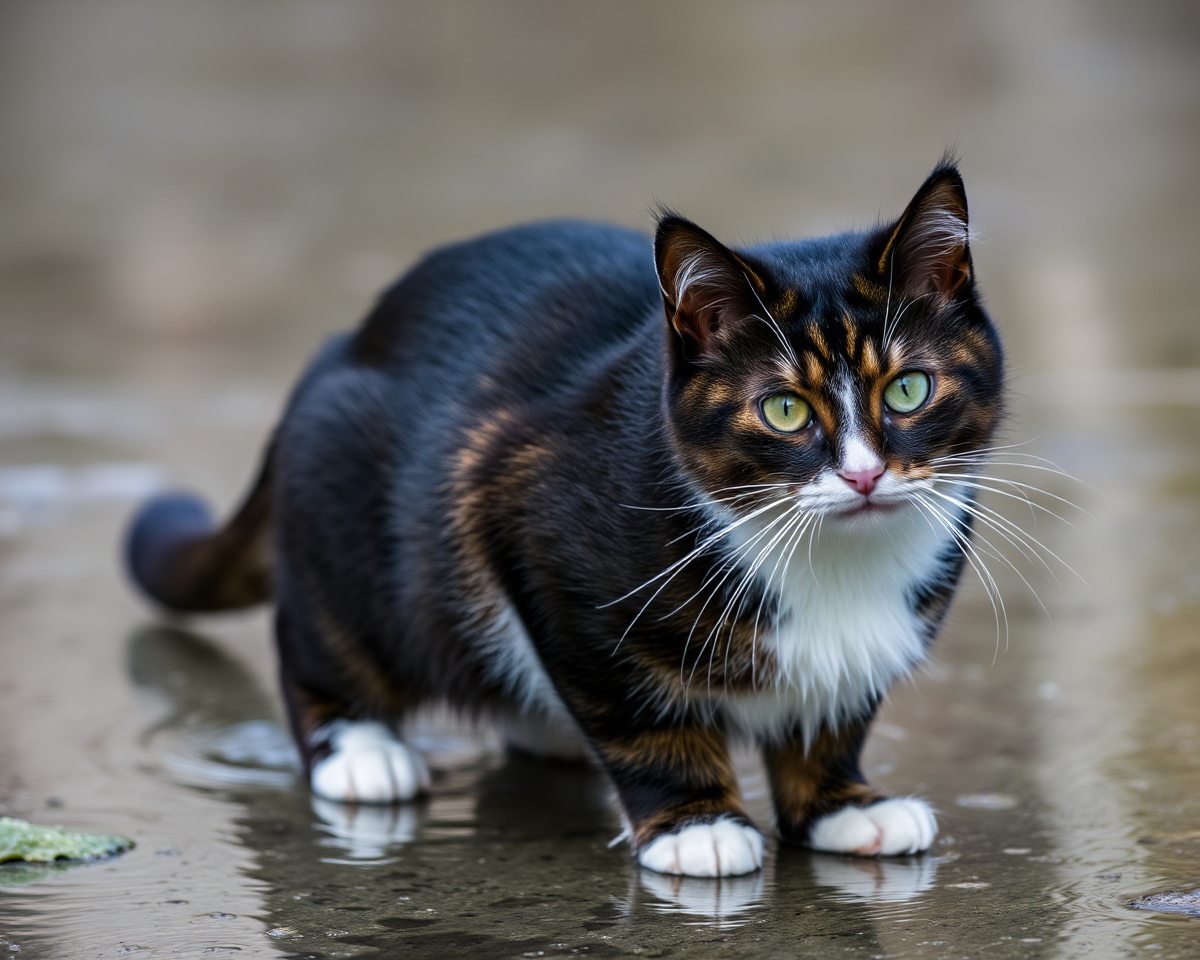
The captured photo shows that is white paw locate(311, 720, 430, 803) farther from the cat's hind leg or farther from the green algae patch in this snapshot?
the cat's hind leg

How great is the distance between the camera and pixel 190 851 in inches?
91.5

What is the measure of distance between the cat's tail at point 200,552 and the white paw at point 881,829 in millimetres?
1558

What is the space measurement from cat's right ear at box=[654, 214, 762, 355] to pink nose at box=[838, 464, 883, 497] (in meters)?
0.31

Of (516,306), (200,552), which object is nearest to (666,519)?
(516,306)

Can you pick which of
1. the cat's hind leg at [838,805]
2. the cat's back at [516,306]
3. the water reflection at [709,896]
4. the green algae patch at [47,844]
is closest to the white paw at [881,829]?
the cat's hind leg at [838,805]

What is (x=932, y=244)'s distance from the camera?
2.21 m

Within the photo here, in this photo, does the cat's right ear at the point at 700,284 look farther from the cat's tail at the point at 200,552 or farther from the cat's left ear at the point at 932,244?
the cat's tail at the point at 200,552

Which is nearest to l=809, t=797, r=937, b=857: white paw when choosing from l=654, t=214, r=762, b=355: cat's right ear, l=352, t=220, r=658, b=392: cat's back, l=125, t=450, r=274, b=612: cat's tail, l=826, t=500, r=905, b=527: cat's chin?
l=826, t=500, r=905, b=527: cat's chin

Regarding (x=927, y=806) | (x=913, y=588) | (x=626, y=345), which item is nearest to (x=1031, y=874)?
(x=927, y=806)

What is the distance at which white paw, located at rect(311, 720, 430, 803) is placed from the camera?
2686 millimetres

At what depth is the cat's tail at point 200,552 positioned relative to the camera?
353 cm

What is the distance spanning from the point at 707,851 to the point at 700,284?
83 centimetres

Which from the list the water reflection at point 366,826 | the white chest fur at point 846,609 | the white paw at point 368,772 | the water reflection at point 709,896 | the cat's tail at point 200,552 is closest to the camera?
the water reflection at point 709,896

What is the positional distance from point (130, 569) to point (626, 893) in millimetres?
2286
